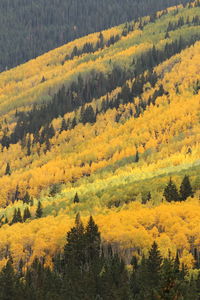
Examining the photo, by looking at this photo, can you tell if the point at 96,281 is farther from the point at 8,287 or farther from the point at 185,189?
the point at 185,189

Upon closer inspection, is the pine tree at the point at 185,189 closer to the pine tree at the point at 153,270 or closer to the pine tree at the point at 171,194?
the pine tree at the point at 171,194

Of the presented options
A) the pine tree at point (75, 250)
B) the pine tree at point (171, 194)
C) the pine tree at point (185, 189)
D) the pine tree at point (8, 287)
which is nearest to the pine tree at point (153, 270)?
the pine tree at point (75, 250)

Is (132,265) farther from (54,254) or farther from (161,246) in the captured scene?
(54,254)

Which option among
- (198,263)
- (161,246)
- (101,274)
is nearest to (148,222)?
(161,246)

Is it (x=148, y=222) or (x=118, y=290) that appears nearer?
(x=118, y=290)

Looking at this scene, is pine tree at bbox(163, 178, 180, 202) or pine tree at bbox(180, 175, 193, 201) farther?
pine tree at bbox(163, 178, 180, 202)

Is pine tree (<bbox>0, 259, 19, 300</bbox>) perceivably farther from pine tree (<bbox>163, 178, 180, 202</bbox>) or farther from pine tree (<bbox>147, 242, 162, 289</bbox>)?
pine tree (<bbox>163, 178, 180, 202</bbox>)

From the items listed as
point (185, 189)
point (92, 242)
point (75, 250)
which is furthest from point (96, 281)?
point (185, 189)

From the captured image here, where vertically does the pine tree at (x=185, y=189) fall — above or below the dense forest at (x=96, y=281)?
above

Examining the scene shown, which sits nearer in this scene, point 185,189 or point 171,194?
point 185,189

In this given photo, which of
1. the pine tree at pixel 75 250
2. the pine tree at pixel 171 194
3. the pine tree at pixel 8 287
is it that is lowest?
the pine tree at pixel 8 287

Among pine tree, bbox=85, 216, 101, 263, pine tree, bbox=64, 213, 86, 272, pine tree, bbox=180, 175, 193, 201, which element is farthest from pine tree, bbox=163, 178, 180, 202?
pine tree, bbox=64, 213, 86, 272

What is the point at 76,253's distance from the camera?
5861 inches

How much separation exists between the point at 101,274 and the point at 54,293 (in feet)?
43.6
